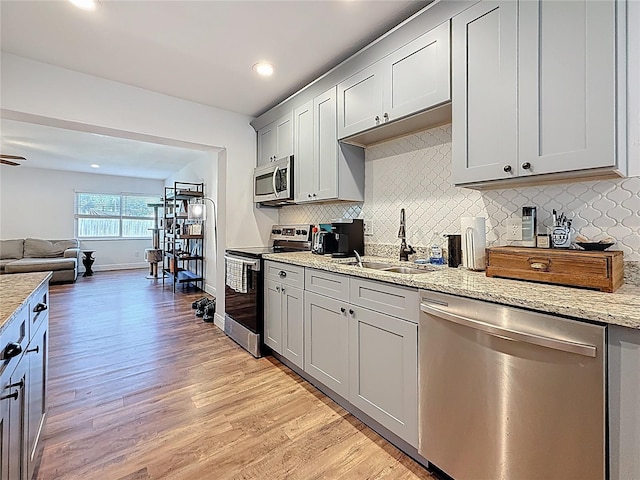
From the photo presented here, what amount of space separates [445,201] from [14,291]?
2405mm

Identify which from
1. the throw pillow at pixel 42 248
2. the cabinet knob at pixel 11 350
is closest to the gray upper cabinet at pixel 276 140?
the cabinet knob at pixel 11 350

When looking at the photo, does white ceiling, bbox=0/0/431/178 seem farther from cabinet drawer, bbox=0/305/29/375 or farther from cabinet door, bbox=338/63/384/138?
cabinet drawer, bbox=0/305/29/375

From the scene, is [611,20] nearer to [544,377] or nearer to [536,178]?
[536,178]

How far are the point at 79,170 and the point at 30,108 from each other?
6.05m

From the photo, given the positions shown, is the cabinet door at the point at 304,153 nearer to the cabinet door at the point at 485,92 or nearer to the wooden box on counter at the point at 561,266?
the cabinet door at the point at 485,92

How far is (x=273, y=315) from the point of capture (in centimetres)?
275

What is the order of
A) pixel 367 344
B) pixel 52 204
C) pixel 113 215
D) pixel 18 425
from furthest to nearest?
pixel 113 215
pixel 52 204
pixel 367 344
pixel 18 425

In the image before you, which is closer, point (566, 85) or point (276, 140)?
point (566, 85)

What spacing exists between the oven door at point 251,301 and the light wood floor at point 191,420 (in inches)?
11.4

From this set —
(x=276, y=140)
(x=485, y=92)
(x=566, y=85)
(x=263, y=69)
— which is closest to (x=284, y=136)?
(x=276, y=140)

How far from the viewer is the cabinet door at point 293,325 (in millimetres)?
2406

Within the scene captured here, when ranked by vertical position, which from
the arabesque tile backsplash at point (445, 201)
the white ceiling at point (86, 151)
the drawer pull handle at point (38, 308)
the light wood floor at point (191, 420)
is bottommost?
the light wood floor at point (191, 420)

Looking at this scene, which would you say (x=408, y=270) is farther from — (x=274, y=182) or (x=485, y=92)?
(x=274, y=182)

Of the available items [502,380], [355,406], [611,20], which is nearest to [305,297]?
[355,406]
